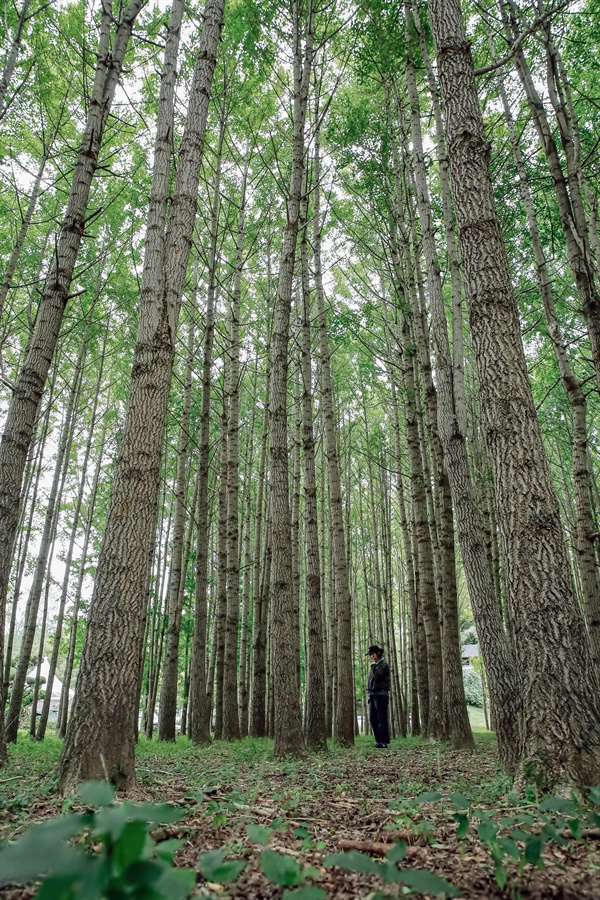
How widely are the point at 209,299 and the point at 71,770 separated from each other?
7022 millimetres

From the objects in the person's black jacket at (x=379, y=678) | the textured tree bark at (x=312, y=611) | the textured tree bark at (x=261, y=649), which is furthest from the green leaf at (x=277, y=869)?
the textured tree bark at (x=261, y=649)

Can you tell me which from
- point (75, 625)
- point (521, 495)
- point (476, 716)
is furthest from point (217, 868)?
point (476, 716)

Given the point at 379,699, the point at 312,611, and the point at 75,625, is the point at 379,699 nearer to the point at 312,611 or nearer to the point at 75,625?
the point at 312,611

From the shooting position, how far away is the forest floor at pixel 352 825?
4.94ft

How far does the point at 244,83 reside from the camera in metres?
8.47

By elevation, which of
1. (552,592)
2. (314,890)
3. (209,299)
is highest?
(209,299)

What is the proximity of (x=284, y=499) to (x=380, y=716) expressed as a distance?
16.1 feet

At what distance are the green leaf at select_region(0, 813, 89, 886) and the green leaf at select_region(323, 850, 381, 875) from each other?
0.56m

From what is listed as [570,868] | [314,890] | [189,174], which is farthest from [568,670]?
[189,174]

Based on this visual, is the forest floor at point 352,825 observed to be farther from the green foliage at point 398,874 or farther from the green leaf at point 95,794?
the green leaf at point 95,794

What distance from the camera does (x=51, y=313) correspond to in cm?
492

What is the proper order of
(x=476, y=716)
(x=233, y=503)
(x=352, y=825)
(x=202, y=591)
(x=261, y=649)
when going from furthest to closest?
(x=476, y=716) → (x=261, y=649) → (x=233, y=503) → (x=202, y=591) → (x=352, y=825)

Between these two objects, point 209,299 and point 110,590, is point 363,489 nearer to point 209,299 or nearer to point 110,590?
point 209,299

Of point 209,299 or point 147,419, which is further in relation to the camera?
point 209,299
